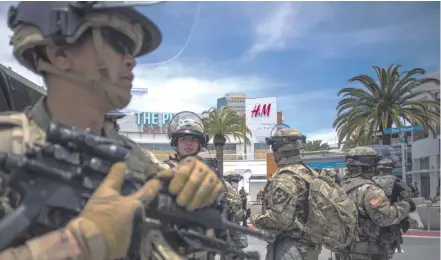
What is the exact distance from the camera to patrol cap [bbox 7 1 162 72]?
1.46m

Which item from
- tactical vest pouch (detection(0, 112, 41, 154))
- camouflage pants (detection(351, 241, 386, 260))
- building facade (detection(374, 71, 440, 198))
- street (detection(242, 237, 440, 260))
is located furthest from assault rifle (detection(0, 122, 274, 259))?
building facade (detection(374, 71, 440, 198))

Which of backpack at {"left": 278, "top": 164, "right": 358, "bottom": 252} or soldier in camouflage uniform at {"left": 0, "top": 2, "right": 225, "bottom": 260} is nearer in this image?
soldier in camouflage uniform at {"left": 0, "top": 2, "right": 225, "bottom": 260}

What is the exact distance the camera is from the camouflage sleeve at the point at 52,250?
1.22 metres

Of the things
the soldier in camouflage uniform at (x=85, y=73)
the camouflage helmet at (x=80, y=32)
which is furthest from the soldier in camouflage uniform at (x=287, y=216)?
the camouflage helmet at (x=80, y=32)

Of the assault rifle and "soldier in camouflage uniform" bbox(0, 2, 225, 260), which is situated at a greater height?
"soldier in camouflage uniform" bbox(0, 2, 225, 260)

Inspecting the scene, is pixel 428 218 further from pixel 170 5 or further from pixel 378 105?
pixel 170 5

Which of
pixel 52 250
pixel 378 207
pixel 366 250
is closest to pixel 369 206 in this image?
pixel 378 207

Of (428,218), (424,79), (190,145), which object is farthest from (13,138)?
(424,79)

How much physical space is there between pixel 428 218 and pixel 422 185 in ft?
52.2

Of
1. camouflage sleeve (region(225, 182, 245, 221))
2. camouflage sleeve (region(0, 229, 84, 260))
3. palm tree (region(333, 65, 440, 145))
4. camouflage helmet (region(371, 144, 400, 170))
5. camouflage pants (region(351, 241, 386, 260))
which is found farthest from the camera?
palm tree (region(333, 65, 440, 145))

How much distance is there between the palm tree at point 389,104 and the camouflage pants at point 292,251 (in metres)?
16.5

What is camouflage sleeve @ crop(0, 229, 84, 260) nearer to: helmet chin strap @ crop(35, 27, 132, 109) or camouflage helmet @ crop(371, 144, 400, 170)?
helmet chin strap @ crop(35, 27, 132, 109)

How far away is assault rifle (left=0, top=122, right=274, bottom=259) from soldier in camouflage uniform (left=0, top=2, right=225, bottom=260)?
0.05 m

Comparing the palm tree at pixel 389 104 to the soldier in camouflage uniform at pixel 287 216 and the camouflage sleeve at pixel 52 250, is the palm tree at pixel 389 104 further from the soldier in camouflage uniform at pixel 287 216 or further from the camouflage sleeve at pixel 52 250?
the camouflage sleeve at pixel 52 250
